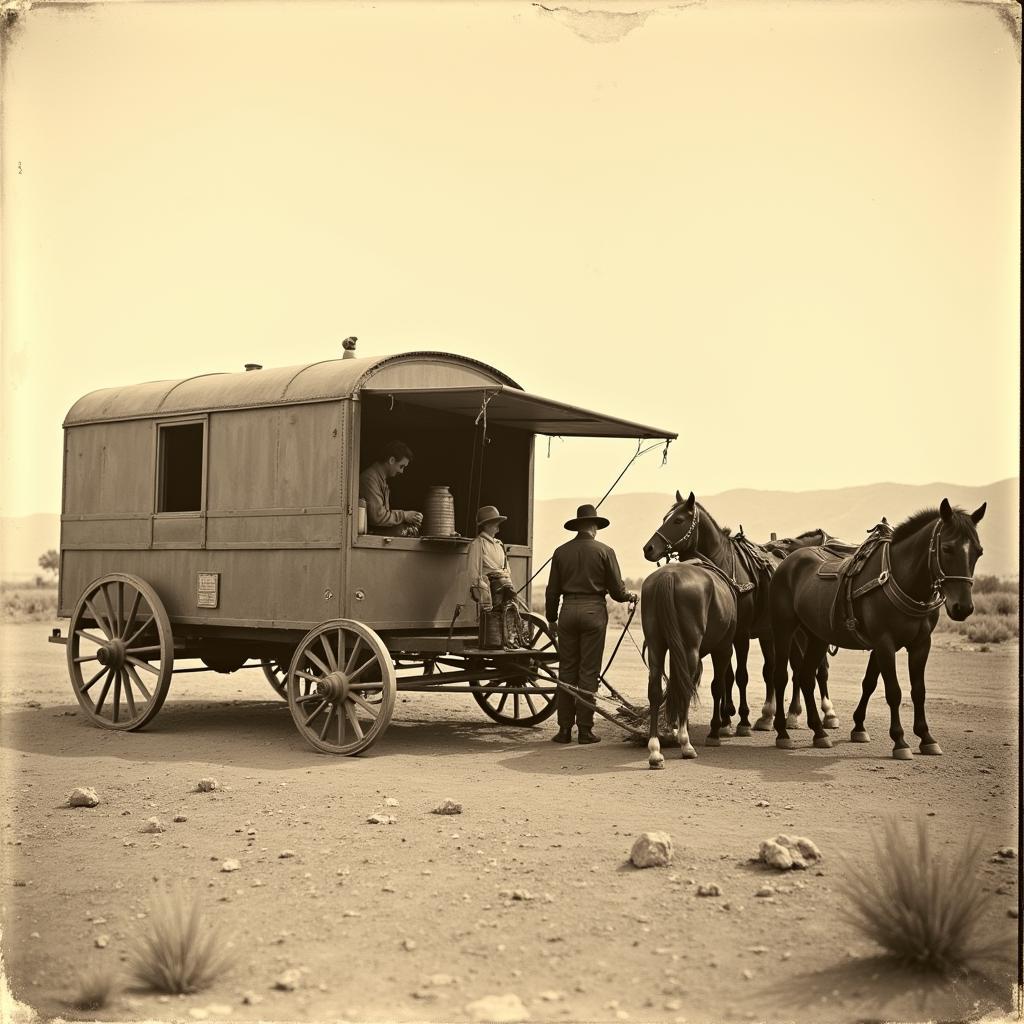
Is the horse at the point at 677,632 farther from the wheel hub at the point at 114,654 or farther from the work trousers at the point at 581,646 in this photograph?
the wheel hub at the point at 114,654

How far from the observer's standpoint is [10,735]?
33.4 ft

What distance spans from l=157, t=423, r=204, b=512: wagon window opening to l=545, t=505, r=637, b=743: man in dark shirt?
13.4ft

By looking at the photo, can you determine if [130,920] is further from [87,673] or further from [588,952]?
[87,673]

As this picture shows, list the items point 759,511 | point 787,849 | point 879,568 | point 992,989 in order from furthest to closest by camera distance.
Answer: point 759,511 → point 879,568 → point 787,849 → point 992,989

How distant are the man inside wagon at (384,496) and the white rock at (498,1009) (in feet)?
20.2

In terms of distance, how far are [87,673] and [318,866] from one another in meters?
12.6

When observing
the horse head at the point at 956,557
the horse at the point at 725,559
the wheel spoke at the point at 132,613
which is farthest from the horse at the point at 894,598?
the wheel spoke at the point at 132,613

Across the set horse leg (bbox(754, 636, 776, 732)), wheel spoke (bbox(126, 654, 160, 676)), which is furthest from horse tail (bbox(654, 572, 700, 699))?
wheel spoke (bbox(126, 654, 160, 676))

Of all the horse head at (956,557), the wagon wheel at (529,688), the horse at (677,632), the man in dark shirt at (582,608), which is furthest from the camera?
the wagon wheel at (529,688)

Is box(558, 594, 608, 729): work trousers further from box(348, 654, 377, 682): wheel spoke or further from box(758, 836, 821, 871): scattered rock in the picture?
box(758, 836, 821, 871): scattered rock

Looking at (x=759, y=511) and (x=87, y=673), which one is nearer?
(x=87, y=673)

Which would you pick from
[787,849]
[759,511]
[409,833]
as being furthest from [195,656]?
[759,511]

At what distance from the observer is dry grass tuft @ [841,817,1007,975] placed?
406 centimetres

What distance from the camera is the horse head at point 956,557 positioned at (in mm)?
8188
